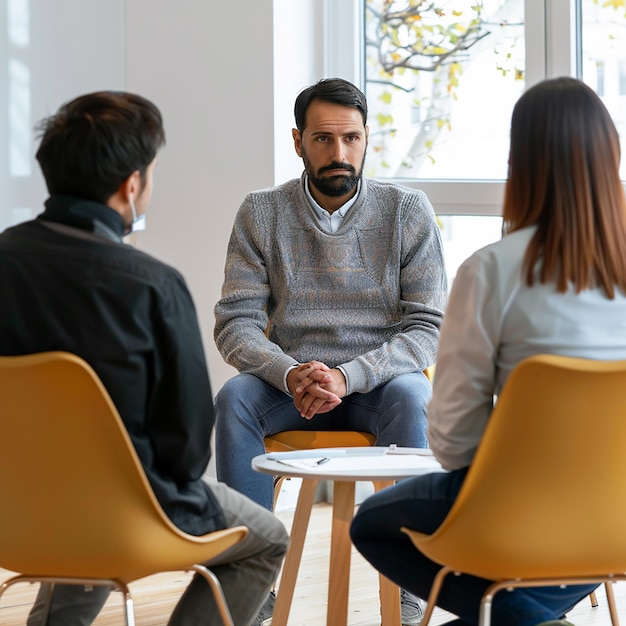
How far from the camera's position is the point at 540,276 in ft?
5.49

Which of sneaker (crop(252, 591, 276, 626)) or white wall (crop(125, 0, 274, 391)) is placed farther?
white wall (crop(125, 0, 274, 391))

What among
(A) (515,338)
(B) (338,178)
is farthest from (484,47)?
(A) (515,338)

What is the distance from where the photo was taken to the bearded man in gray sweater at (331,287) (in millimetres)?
2848

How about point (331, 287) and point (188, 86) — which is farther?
point (188, 86)

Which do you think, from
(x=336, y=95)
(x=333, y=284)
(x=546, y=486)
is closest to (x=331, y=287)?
(x=333, y=284)

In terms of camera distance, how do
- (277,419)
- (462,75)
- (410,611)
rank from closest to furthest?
1. (410,611)
2. (277,419)
3. (462,75)

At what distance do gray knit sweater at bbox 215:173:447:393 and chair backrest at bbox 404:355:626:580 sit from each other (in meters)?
1.25

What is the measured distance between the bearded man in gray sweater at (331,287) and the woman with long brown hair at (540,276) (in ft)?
3.42

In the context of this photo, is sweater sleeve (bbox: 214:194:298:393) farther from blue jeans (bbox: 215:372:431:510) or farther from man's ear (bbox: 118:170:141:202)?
man's ear (bbox: 118:170:141:202)

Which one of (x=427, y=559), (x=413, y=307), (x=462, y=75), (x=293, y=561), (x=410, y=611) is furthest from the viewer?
(x=462, y=75)

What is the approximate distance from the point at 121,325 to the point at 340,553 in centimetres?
95

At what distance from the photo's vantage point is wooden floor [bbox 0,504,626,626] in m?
2.75

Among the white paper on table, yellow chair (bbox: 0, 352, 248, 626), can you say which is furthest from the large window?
yellow chair (bbox: 0, 352, 248, 626)

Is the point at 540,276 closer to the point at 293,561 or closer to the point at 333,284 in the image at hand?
the point at 293,561
